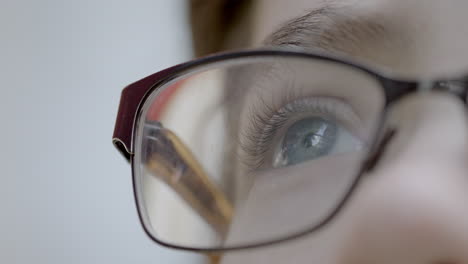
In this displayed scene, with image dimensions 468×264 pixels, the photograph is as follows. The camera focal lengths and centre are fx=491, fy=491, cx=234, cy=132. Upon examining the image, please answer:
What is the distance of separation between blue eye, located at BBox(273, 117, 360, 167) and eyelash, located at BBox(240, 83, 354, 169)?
0.4 inches

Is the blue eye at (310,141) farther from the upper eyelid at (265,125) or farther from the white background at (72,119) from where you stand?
the white background at (72,119)

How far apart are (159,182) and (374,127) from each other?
0.83 feet

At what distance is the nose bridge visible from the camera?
1.05ft

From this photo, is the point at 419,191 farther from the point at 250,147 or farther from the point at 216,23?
the point at 216,23

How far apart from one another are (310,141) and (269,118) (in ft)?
0.16

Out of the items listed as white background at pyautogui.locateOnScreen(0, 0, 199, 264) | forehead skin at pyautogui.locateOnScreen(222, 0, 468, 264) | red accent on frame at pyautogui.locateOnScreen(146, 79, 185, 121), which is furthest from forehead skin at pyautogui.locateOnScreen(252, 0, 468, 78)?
white background at pyautogui.locateOnScreen(0, 0, 199, 264)

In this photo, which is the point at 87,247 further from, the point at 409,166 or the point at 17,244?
the point at 409,166

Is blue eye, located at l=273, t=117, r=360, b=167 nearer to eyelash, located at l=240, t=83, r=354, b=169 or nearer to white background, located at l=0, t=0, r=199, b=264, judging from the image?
eyelash, located at l=240, t=83, r=354, b=169

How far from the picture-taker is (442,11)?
37 centimetres

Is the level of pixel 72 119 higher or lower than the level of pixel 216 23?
lower

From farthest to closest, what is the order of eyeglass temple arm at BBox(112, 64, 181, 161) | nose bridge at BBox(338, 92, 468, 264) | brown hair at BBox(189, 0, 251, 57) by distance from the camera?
brown hair at BBox(189, 0, 251, 57) < eyeglass temple arm at BBox(112, 64, 181, 161) < nose bridge at BBox(338, 92, 468, 264)

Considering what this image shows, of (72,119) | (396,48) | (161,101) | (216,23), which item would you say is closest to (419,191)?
(396,48)

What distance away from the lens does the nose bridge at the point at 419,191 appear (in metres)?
0.32

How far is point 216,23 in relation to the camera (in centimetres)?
63
